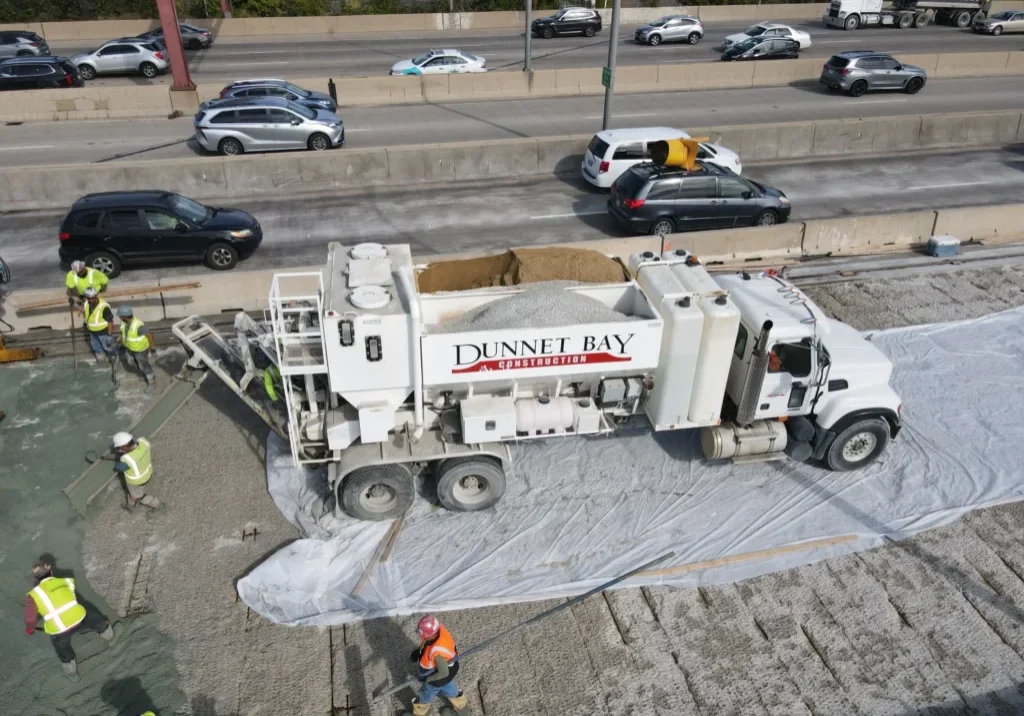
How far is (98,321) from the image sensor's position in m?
12.0

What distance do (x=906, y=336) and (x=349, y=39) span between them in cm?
3420

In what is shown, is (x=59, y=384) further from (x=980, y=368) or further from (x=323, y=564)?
(x=980, y=368)

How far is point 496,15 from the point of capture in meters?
41.6

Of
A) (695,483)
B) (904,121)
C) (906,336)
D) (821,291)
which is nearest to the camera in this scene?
(695,483)

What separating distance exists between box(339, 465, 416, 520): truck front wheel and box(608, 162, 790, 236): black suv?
9.98 meters

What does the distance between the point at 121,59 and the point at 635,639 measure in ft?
104

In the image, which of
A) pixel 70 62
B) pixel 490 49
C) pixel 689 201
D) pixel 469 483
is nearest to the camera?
pixel 469 483

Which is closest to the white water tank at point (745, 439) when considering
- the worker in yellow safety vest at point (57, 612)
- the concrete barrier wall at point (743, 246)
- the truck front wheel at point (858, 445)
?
the truck front wheel at point (858, 445)

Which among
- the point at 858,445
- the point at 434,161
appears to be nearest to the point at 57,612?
the point at 858,445

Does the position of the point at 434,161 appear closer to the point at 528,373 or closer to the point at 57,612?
the point at 528,373

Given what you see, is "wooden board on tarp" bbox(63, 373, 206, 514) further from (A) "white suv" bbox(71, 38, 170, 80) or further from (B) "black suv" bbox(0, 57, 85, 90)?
(A) "white suv" bbox(71, 38, 170, 80)

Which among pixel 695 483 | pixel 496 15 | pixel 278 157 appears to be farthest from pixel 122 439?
pixel 496 15

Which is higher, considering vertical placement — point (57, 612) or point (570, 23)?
point (570, 23)

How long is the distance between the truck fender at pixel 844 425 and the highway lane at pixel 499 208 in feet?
29.4
